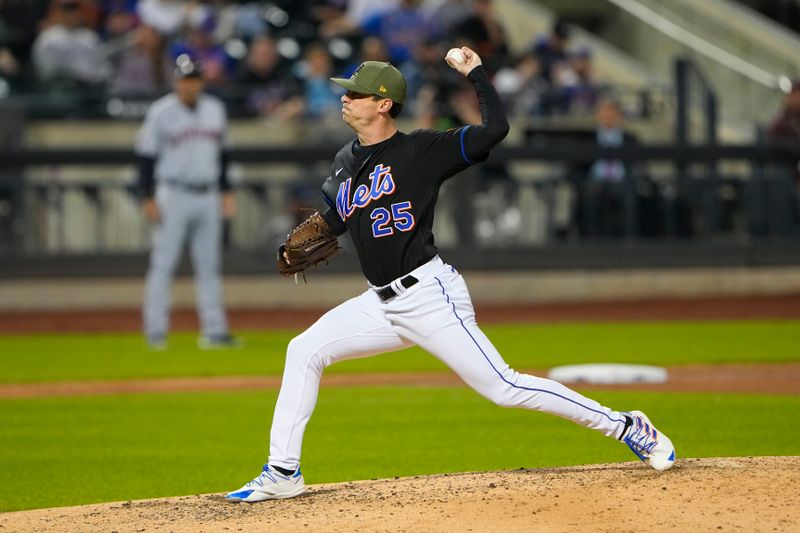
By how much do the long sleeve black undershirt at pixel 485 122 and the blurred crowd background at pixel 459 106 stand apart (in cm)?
742

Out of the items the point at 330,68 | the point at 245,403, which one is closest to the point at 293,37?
the point at 330,68

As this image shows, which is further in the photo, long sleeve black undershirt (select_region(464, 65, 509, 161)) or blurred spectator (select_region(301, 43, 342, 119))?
blurred spectator (select_region(301, 43, 342, 119))

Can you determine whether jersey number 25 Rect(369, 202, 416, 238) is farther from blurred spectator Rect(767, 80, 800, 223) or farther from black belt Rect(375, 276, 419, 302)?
blurred spectator Rect(767, 80, 800, 223)

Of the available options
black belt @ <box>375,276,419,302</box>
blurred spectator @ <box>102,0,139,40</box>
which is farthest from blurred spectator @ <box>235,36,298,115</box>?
black belt @ <box>375,276,419,302</box>

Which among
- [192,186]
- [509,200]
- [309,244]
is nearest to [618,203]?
[509,200]

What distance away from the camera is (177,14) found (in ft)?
58.5

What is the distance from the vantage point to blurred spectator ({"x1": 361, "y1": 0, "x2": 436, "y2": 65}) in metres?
17.5

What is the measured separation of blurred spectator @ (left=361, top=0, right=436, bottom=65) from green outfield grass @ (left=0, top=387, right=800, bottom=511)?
8366mm

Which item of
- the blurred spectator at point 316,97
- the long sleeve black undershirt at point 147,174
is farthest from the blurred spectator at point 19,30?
the long sleeve black undershirt at point 147,174

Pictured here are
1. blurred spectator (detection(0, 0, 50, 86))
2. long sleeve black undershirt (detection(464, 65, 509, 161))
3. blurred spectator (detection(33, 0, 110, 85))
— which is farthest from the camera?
blurred spectator (detection(0, 0, 50, 86))

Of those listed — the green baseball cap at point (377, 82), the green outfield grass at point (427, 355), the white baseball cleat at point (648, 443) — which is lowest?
the green outfield grass at point (427, 355)

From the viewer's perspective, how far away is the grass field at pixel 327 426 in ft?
22.6

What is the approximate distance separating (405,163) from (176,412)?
4.10 metres

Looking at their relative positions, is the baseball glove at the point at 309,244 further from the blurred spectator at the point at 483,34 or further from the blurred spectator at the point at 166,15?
the blurred spectator at the point at 166,15
